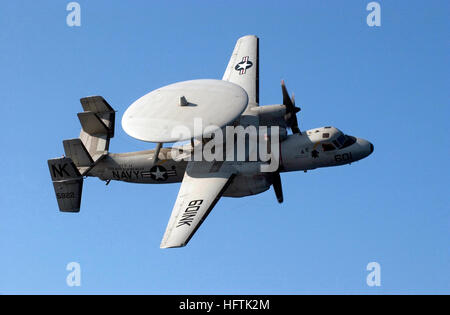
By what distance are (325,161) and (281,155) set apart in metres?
3.39

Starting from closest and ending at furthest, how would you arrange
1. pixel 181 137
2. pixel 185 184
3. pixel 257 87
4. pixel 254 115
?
1. pixel 181 137
2. pixel 185 184
3. pixel 254 115
4. pixel 257 87

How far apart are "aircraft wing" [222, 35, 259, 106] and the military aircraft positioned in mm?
1812

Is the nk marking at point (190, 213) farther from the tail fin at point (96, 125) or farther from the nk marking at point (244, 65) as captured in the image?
the nk marking at point (244, 65)

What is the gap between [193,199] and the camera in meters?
49.6

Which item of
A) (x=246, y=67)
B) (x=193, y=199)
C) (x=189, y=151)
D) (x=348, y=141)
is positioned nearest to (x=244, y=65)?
(x=246, y=67)

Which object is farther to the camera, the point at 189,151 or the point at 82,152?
the point at 82,152

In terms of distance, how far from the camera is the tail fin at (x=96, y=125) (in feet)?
182

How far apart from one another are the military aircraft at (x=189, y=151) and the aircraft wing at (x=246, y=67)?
5.95 ft

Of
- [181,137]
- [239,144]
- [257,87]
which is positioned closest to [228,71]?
[257,87]

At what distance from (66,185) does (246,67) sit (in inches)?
739

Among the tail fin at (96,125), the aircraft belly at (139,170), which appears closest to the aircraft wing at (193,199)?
the aircraft belly at (139,170)

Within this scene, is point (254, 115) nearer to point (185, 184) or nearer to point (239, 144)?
point (239, 144)

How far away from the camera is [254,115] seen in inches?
2173

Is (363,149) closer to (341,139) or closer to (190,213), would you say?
(341,139)
